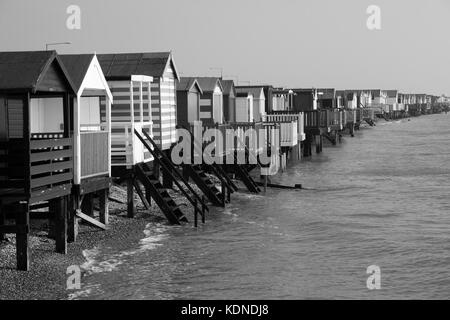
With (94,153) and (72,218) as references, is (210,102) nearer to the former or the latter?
(94,153)

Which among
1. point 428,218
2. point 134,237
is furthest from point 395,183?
point 134,237

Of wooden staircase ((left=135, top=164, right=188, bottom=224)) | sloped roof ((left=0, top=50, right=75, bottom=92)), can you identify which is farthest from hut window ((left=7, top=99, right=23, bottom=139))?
wooden staircase ((left=135, top=164, right=188, bottom=224))

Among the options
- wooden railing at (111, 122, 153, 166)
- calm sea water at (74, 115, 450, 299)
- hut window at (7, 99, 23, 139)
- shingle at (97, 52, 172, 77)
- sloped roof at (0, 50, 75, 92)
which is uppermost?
shingle at (97, 52, 172, 77)

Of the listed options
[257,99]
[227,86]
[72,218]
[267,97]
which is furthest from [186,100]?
[267,97]

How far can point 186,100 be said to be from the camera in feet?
115

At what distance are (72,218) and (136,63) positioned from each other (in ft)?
31.5

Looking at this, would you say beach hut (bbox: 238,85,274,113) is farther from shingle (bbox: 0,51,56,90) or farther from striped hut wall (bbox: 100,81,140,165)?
shingle (bbox: 0,51,56,90)

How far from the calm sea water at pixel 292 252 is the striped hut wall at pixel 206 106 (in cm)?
744

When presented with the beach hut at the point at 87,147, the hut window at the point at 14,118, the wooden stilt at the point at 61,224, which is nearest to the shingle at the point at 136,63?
the beach hut at the point at 87,147

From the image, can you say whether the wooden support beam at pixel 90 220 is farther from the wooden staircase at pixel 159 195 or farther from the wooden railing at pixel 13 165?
the wooden railing at pixel 13 165

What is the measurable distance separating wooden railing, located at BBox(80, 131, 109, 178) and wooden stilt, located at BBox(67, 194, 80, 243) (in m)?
0.67

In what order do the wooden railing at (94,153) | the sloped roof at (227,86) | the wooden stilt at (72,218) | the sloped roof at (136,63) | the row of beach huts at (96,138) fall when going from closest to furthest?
the row of beach huts at (96,138) < the wooden stilt at (72,218) < the wooden railing at (94,153) < the sloped roof at (136,63) < the sloped roof at (227,86)

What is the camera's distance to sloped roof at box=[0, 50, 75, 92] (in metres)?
14.9

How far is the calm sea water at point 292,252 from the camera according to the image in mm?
16812
